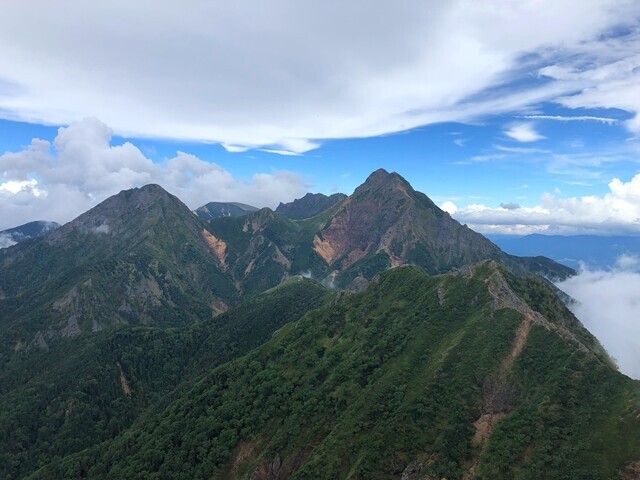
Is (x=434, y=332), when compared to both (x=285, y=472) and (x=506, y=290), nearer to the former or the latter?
(x=506, y=290)

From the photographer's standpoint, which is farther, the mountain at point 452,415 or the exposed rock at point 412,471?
the exposed rock at point 412,471

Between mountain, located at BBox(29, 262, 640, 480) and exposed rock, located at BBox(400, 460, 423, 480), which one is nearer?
mountain, located at BBox(29, 262, 640, 480)

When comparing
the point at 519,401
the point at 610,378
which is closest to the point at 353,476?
the point at 519,401

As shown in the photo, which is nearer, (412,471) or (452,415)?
(412,471)

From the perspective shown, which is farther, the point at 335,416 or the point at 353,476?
the point at 335,416

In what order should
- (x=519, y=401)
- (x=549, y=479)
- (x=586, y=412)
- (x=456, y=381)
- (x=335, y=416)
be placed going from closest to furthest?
(x=549, y=479)
(x=586, y=412)
(x=519, y=401)
(x=456, y=381)
(x=335, y=416)

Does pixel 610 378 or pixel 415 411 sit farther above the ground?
pixel 610 378

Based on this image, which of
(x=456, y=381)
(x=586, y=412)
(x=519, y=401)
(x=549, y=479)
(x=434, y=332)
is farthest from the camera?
(x=434, y=332)

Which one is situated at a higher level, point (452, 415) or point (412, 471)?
point (452, 415)
